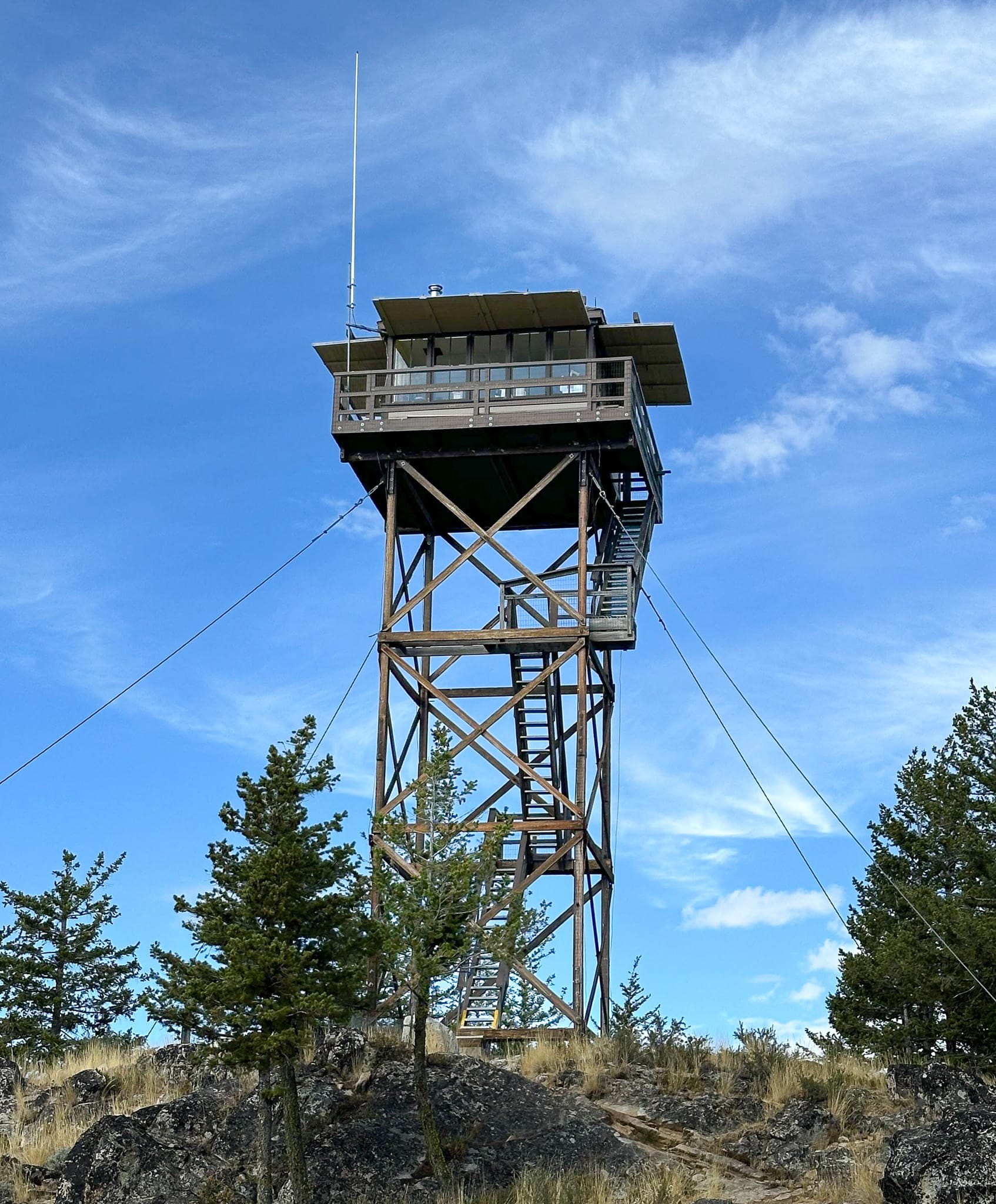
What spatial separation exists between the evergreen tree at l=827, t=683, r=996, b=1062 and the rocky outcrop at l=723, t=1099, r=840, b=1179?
4.86 m

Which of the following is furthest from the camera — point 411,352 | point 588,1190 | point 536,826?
point 411,352

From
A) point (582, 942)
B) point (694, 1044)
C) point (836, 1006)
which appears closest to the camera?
point (694, 1044)

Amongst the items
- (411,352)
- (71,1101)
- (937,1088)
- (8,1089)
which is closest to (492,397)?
(411,352)

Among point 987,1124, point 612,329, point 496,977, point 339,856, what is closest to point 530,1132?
point 339,856

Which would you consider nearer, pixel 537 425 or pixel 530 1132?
pixel 530 1132

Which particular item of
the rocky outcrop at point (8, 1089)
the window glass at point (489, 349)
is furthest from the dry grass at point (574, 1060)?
the window glass at point (489, 349)

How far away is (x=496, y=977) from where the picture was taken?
29.9m

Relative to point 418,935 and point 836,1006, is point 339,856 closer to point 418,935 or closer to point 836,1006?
point 418,935

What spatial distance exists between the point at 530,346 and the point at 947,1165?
58.2 ft

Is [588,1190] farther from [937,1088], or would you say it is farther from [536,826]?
[536,826]

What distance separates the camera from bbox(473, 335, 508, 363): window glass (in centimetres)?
3183

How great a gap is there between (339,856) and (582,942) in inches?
315

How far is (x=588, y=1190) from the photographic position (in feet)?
64.5

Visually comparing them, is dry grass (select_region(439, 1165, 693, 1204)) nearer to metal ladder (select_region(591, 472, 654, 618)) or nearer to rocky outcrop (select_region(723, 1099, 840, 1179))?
rocky outcrop (select_region(723, 1099, 840, 1179))
